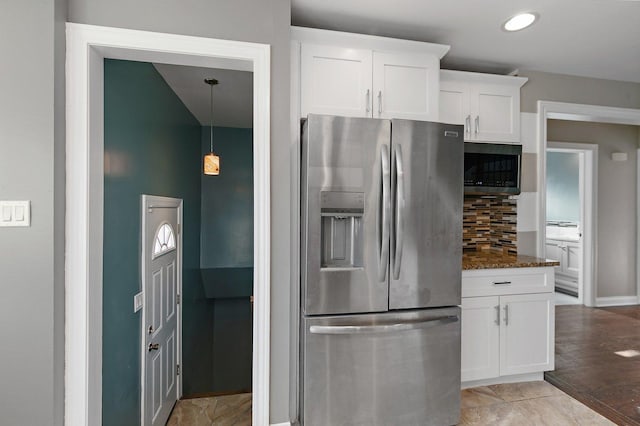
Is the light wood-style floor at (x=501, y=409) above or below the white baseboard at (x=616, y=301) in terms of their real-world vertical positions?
below

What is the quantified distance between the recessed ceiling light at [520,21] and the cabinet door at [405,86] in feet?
1.64

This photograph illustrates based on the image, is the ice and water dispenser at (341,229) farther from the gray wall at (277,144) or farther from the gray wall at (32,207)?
the gray wall at (32,207)

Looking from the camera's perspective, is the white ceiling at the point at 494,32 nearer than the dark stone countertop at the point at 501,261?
Yes

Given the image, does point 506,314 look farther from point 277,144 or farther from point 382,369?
point 277,144

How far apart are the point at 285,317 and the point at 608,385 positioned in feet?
8.56

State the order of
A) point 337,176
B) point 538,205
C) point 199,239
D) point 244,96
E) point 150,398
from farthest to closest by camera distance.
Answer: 1. point 199,239
2. point 244,96
3. point 538,205
4. point 150,398
5. point 337,176

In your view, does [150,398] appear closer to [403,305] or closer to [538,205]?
[403,305]

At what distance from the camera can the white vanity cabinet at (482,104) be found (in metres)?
2.76

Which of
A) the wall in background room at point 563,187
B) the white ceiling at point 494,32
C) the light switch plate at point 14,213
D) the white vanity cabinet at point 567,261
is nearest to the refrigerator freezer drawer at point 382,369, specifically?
the light switch plate at point 14,213

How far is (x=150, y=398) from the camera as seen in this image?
2.57 meters

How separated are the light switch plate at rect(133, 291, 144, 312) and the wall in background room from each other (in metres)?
6.27

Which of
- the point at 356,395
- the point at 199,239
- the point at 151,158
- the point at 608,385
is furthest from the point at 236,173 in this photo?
the point at 608,385

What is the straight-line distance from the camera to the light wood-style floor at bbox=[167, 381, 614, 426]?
224 cm

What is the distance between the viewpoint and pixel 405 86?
2367mm
